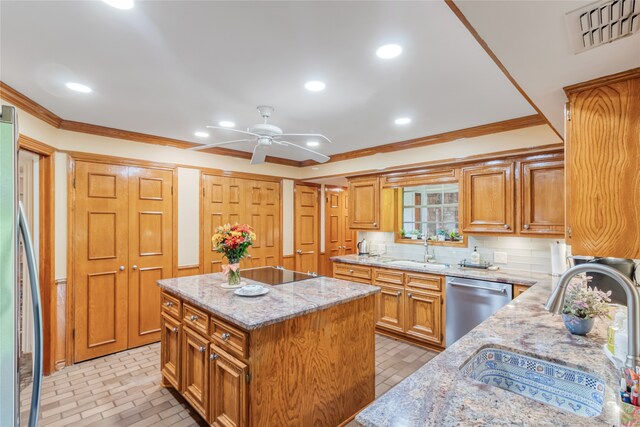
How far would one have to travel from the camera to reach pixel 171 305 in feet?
8.43

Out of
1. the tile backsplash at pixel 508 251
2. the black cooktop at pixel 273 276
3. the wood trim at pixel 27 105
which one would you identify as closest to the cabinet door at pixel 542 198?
the tile backsplash at pixel 508 251

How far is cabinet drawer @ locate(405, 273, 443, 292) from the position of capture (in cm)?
345

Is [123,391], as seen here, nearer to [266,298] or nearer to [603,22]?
[266,298]

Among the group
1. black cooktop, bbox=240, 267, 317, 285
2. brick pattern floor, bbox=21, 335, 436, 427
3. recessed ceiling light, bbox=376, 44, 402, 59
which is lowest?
brick pattern floor, bbox=21, 335, 436, 427

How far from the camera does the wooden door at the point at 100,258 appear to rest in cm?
326

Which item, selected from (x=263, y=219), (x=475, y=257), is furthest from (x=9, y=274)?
(x=263, y=219)

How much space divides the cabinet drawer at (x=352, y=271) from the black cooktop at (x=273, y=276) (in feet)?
4.27

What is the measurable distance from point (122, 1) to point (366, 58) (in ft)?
4.20

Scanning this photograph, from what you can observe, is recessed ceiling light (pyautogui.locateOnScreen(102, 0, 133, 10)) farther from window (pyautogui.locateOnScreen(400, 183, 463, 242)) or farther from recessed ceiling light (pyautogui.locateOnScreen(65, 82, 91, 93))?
window (pyautogui.locateOnScreen(400, 183, 463, 242))

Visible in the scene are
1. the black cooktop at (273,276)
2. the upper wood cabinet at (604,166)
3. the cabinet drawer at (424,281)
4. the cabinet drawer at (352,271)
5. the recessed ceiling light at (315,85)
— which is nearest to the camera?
the upper wood cabinet at (604,166)

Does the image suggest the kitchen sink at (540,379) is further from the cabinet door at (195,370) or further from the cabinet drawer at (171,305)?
the cabinet drawer at (171,305)

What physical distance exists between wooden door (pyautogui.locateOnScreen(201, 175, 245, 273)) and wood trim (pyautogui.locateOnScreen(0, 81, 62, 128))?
163 cm

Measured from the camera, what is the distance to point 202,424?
2273mm

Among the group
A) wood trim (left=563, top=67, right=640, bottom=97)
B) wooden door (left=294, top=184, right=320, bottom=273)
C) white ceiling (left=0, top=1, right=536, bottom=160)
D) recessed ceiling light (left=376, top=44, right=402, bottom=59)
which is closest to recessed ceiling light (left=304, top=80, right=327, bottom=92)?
white ceiling (left=0, top=1, right=536, bottom=160)
